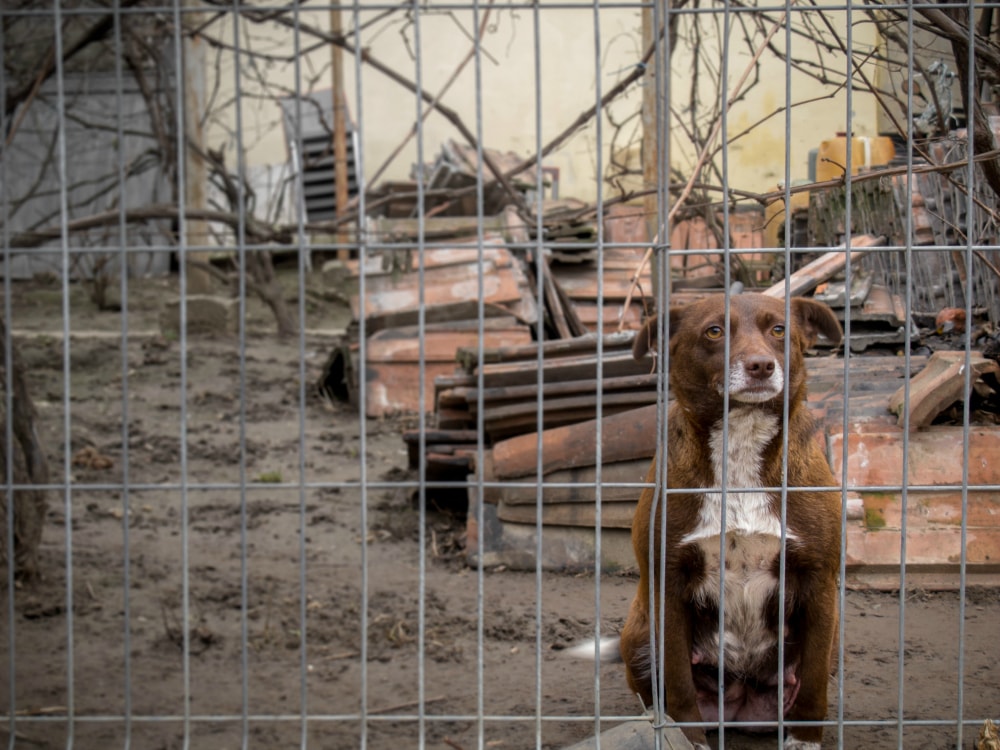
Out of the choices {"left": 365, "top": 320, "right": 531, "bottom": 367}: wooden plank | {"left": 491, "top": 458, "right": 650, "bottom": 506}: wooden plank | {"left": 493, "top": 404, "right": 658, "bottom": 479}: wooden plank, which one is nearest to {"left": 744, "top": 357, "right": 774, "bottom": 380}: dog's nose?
{"left": 493, "top": 404, "right": 658, "bottom": 479}: wooden plank

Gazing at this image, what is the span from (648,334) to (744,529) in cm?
74

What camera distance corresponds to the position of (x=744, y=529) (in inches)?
132

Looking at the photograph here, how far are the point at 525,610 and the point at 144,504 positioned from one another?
3.20 meters

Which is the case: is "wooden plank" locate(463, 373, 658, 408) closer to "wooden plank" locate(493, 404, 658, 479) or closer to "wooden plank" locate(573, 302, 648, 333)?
"wooden plank" locate(493, 404, 658, 479)

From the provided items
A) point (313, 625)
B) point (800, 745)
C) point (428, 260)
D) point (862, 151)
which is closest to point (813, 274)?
point (862, 151)

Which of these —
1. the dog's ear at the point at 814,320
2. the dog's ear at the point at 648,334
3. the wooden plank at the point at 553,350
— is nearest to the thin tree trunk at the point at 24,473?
the wooden plank at the point at 553,350

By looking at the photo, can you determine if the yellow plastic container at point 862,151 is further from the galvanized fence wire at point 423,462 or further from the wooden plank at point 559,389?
the galvanized fence wire at point 423,462

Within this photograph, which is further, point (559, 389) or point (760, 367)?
point (559, 389)

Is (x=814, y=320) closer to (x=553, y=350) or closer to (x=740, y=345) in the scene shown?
(x=740, y=345)

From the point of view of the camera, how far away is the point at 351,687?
179 inches

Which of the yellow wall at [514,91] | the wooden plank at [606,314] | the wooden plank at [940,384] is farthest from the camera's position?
the yellow wall at [514,91]

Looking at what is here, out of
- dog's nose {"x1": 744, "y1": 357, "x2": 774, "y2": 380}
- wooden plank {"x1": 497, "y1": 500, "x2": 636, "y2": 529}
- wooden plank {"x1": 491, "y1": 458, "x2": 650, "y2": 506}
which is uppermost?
dog's nose {"x1": 744, "y1": 357, "x2": 774, "y2": 380}

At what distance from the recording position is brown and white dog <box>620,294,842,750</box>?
3.31 m

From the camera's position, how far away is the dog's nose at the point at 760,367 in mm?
3191
